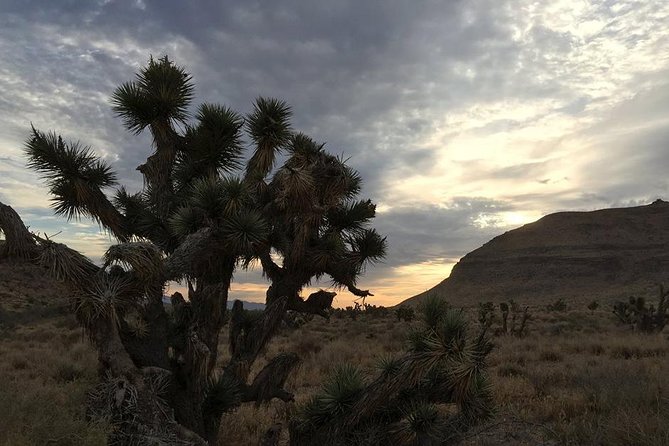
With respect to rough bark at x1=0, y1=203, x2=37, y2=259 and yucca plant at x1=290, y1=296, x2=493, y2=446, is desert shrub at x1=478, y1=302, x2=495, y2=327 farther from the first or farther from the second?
rough bark at x1=0, y1=203, x2=37, y2=259

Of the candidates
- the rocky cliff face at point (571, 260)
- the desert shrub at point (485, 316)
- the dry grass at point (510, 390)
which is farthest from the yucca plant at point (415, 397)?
the rocky cliff face at point (571, 260)

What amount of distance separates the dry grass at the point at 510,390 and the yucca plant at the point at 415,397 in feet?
1.56

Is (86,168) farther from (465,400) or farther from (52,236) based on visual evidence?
(465,400)

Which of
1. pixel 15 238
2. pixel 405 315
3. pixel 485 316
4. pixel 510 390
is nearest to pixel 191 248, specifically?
pixel 15 238

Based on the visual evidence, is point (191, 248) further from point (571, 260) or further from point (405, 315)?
point (571, 260)

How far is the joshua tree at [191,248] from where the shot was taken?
631 centimetres

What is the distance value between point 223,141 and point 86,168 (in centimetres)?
243

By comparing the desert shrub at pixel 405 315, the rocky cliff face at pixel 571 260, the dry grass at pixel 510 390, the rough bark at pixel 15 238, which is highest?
the rocky cliff face at pixel 571 260

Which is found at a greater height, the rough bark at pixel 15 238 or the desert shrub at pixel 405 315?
the rough bark at pixel 15 238

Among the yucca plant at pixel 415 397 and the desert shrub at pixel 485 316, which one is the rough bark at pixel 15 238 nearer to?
the yucca plant at pixel 415 397

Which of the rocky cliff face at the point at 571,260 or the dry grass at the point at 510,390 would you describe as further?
the rocky cliff face at the point at 571,260

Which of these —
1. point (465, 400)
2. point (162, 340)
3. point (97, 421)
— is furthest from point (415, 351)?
point (97, 421)

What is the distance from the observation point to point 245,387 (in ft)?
26.9

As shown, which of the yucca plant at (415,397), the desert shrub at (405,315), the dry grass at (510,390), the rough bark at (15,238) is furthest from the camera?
the desert shrub at (405,315)
